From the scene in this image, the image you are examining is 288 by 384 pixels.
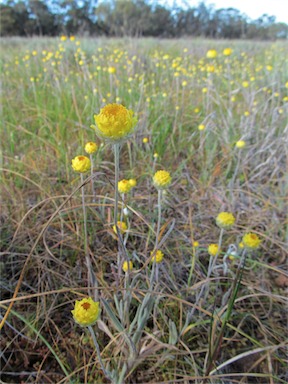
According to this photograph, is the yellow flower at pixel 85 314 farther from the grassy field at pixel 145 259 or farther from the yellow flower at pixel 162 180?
the yellow flower at pixel 162 180

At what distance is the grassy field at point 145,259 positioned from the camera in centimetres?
76

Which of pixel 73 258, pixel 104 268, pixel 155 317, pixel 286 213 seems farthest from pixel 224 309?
pixel 286 213

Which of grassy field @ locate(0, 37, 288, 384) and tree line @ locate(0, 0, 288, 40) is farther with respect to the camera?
tree line @ locate(0, 0, 288, 40)

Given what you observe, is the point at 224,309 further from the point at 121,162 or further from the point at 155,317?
the point at 121,162

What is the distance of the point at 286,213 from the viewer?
1.35 m

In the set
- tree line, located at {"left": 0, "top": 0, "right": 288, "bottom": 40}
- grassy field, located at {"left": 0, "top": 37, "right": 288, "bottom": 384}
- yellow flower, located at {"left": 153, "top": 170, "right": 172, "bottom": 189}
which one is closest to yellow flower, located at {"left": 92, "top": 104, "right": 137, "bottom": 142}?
grassy field, located at {"left": 0, "top": 37, "right": 288, "bottom": 384}

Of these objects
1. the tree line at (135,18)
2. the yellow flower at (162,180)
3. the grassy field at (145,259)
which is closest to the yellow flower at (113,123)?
the grassy field at (145,259)

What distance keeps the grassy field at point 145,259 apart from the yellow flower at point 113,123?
0.15 m

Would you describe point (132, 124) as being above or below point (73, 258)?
above

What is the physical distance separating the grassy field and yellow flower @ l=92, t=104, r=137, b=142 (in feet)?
0.49

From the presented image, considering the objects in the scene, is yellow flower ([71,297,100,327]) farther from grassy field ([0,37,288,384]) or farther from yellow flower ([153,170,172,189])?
yellow flower ([153,170,172,189])

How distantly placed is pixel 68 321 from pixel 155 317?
291mm

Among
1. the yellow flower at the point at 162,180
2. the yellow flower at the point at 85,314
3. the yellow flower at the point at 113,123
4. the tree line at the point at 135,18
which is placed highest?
the tree line at the point at 135,18

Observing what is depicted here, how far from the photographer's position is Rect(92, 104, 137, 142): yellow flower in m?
0.51
